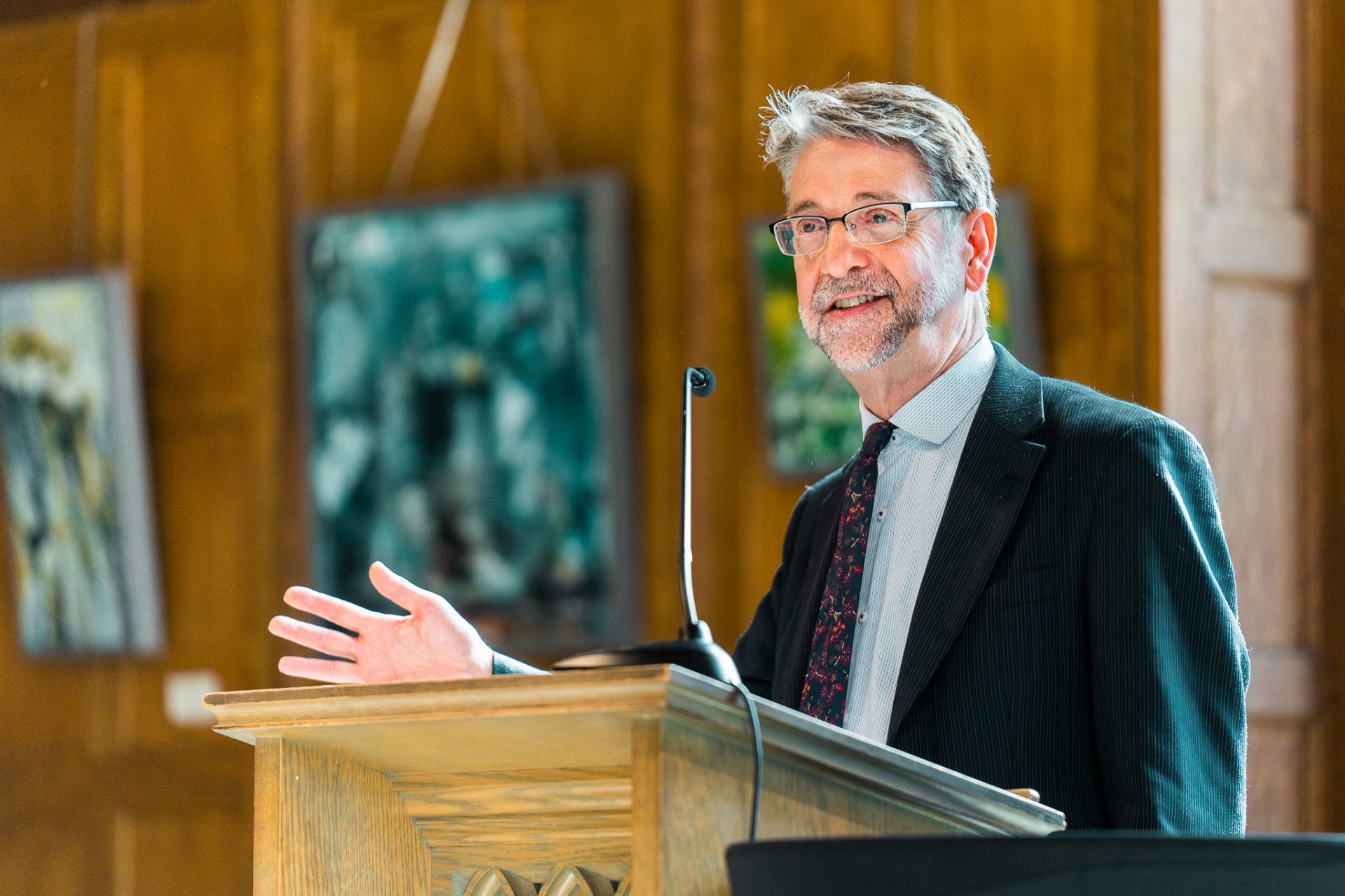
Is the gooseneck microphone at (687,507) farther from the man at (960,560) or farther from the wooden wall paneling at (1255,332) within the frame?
the wooden wall paneling at (1255,332)

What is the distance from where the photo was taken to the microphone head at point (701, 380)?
1696mm

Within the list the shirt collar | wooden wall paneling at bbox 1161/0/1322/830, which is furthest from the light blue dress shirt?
A: wooden wall paneling at bbox 1161/0/1322/830

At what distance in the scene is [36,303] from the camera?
19.4 feet

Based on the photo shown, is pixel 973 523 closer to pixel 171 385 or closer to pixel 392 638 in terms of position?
pixel 392 638

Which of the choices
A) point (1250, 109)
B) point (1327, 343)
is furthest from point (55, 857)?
point (1250, 109)

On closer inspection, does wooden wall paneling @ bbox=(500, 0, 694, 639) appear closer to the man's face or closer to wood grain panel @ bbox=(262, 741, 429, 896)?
the man's face

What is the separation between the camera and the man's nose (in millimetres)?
2260

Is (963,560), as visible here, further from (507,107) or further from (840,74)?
(507,107)

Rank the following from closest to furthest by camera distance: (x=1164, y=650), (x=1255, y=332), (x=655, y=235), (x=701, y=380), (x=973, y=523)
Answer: (x=701, y=380) < (x=1164, y=650) < (x=973, y=523) < (x=1255, y=332) < (x=655, y=235)

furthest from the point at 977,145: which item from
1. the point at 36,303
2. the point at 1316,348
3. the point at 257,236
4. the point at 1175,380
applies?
the point at 36,303

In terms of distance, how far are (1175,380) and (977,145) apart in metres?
2.10

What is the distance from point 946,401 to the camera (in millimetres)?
2318

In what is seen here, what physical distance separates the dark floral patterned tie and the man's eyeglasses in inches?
10.9

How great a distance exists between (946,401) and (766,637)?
0.49m
